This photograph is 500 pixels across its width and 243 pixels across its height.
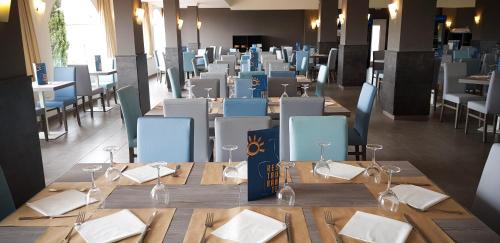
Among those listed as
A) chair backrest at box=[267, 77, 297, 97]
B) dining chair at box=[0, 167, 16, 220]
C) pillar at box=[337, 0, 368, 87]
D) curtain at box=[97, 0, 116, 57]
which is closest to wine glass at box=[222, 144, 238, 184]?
dining chair at box=[0, 167, 16, 220]

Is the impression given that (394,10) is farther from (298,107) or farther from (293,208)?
(293,208)

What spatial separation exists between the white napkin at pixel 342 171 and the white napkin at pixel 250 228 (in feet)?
2.24

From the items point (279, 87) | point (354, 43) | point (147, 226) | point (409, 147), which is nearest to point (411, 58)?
point (409, 147)

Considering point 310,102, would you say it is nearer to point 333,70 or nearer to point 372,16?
point 333,70

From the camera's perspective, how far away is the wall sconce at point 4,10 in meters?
2.99

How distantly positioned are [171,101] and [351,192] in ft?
7.01

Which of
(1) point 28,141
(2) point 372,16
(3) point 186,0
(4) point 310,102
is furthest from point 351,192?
(2) point 372,16

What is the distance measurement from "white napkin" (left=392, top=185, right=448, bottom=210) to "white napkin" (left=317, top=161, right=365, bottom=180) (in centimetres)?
28

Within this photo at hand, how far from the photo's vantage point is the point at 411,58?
703 cm

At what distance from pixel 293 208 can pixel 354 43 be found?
9676 mm

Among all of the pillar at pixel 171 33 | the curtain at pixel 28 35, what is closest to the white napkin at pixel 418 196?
the curtain at pixel 28 35

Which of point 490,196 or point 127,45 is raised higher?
point 127,45

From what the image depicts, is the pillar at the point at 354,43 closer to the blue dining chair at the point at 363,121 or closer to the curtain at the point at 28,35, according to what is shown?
the blue dining chair at the point at 363,121

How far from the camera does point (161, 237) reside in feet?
5.18
